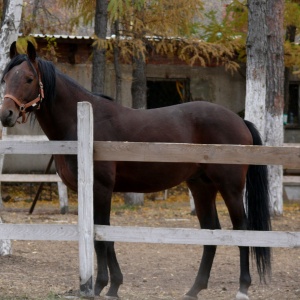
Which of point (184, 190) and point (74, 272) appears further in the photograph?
point (184, 190)

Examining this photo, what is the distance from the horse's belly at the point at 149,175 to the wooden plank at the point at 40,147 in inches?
33.1

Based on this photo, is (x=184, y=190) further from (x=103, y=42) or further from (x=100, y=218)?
(x=100, y=218)

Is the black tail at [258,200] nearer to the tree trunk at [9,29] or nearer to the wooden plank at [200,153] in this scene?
the wooden plank at [200,153]

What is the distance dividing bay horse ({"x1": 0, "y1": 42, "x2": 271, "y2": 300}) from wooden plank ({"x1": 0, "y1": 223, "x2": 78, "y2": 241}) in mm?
570

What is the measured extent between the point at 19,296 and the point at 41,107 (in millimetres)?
1828

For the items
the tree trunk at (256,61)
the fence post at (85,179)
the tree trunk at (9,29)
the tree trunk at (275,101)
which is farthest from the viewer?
the tree trunk at (275,101)

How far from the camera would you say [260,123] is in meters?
12.9

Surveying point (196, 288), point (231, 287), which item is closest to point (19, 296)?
point (196, 288)

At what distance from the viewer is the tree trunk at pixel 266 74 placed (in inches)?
502

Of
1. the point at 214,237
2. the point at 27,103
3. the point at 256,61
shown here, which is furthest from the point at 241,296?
the point at 256,61

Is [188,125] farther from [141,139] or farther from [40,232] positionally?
[40,232]

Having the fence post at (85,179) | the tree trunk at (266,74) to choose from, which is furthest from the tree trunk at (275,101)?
the fence post at (85,179)

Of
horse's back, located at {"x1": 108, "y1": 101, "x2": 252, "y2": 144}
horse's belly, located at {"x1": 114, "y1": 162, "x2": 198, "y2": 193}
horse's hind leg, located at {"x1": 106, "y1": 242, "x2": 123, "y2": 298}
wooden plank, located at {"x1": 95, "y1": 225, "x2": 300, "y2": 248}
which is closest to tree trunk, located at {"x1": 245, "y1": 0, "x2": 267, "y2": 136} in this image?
horse's back, located at {"x1": 108, "y1": 101, "x2": 252, "y2": 144}

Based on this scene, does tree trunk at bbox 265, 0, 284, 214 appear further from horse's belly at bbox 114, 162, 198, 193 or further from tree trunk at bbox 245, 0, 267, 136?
horse's belly at bbox 114, 162, 198, 193
